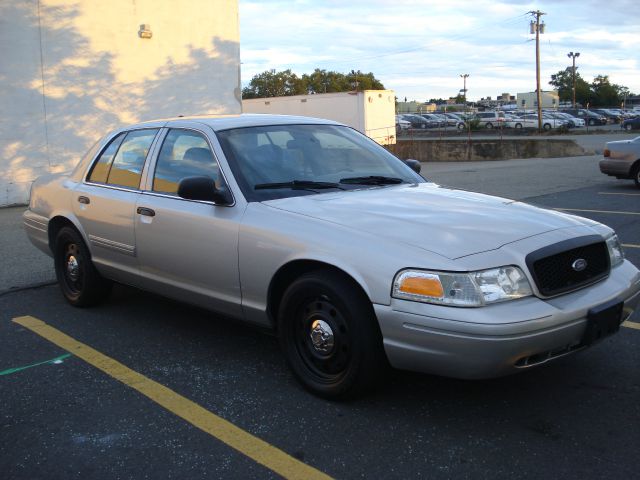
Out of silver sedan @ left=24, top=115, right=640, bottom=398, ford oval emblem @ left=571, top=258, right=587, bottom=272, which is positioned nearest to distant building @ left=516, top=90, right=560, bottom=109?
silver sedan @ left=24, top=115, right=640, bottom=398

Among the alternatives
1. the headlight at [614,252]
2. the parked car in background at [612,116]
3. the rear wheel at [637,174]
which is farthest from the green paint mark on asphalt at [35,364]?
the parked car in background at [612,116]

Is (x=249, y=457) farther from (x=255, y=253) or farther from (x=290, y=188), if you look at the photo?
(x=290, y=188)

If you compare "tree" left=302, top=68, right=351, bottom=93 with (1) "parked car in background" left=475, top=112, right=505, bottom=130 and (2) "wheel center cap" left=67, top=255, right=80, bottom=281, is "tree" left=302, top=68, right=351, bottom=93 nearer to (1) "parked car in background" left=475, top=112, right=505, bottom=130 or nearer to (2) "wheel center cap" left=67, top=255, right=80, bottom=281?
(1) "parked car in background" left=475, top=112, right=505, bottom=130

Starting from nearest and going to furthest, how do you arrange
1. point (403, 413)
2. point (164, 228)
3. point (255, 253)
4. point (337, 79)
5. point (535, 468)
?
1. point (535, 468)
2. point (403, 413)
3. point (255, 253)
4. point (164, 228)
5. point (337, 79)

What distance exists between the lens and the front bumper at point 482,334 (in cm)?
314

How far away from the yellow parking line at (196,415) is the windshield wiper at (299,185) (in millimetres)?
1370

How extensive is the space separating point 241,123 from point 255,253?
120 centimetres

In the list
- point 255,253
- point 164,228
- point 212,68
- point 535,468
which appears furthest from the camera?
point 212,68

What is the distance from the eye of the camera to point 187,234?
4418 mm

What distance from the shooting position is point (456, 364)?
3217 millimetres

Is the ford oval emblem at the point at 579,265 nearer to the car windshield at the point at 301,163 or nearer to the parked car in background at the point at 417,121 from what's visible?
the car windshield at the point at 301,163

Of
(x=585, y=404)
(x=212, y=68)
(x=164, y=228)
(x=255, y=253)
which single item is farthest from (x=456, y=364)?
(x=212, y=68)

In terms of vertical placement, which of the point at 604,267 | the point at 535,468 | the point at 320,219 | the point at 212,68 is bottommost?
the point at 535,468

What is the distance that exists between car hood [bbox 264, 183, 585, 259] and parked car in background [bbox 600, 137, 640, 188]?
35.7ft
